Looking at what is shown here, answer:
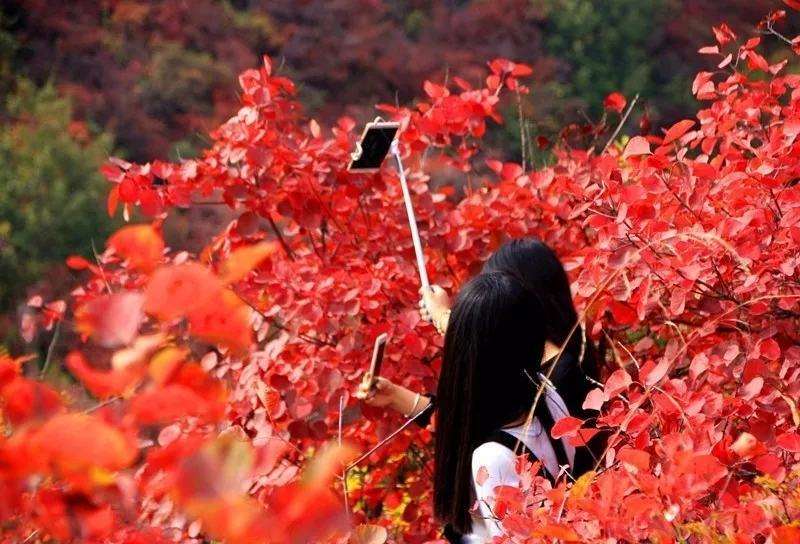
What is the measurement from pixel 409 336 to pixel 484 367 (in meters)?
0.52

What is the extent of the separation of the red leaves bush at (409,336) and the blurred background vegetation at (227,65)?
405 centimetres

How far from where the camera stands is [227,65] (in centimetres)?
903

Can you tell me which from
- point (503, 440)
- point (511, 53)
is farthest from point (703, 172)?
point (511, 53)

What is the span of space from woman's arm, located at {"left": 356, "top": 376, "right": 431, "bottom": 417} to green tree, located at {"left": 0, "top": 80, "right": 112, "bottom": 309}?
5.10m

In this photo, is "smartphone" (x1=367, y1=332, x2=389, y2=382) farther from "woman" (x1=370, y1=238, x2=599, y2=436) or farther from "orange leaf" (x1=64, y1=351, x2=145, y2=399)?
"orange leaf" (x1=64, y1=351, x2=145, y2=399)

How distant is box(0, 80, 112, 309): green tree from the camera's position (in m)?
6.73

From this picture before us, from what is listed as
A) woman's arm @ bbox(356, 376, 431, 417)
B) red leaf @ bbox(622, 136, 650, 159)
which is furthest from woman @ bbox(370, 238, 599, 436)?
red leaf @ bbox(622, 136, 650, 159)

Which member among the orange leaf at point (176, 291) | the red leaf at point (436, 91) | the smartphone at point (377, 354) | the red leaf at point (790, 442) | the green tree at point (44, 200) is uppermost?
the orange leaf at point (176, 291)

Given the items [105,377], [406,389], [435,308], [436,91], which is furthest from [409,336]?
[105,377]

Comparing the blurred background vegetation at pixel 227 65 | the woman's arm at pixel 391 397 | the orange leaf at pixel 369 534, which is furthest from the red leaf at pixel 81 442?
the blurred background vegetation at pixel 227 65

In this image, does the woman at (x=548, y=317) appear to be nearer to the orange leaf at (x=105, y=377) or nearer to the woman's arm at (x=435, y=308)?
the woman's arm at (x=435, y=308)

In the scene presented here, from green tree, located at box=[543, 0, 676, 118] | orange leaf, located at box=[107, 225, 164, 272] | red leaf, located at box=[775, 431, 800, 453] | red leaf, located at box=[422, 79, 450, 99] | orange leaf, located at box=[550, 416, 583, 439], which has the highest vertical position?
orange leaf, located at box=[107, 225, 164, 272]

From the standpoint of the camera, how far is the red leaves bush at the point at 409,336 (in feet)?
2.86

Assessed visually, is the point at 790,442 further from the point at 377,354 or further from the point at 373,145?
the point at 373,145
